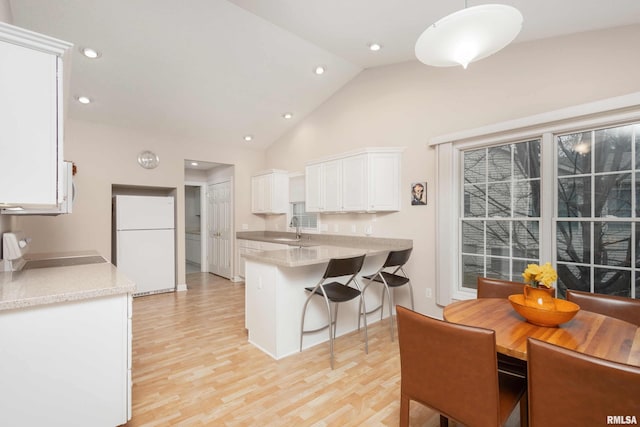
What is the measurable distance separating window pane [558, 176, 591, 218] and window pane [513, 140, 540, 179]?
0.81ft

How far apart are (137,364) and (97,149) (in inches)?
135

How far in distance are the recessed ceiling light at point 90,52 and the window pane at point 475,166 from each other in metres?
4.26

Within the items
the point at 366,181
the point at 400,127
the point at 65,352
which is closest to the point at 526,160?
the point at 400,127

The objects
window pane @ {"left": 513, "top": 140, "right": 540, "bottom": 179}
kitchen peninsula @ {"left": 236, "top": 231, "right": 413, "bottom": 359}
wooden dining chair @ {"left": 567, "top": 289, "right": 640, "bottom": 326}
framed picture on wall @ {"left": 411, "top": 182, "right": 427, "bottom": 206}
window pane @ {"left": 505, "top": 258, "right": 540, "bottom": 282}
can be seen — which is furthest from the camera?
framed picture on wall @ {"left": 411, "top": 182, "right": 427, "bottom": 206}

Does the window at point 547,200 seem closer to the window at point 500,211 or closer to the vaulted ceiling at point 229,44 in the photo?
the window at point 500,211

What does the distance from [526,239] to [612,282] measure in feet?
2.31

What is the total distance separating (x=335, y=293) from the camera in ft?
8.89

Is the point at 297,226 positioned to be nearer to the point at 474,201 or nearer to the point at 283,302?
the point at 283,302

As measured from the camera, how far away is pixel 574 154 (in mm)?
2662

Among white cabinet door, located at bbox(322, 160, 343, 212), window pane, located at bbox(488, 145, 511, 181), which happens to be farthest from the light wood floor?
window pane, located at bbox(488, 145, 511, 181)

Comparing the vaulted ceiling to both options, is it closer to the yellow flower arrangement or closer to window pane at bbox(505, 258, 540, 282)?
the yellow flower arrangement

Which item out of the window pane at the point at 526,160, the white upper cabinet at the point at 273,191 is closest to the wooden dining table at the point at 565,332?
the window pane at the point at 526,160

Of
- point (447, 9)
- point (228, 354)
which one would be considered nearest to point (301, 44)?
point (447, 9)

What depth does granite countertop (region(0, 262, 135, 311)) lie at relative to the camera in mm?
1425
